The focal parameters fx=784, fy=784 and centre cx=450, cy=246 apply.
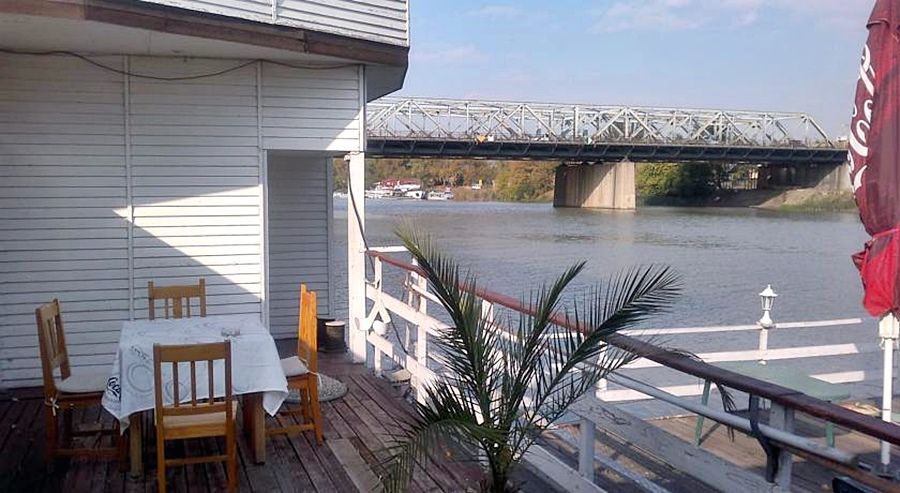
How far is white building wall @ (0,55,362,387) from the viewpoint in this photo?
5.02 metres

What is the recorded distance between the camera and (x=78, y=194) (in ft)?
16.8

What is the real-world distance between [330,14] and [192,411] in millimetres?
2910

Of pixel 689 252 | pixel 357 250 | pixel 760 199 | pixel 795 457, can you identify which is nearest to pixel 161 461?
pixel 357 250

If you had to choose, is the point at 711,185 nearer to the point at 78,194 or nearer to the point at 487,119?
the point at 487,119

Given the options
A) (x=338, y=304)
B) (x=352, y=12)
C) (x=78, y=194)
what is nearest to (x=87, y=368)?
(x=78, y=194)

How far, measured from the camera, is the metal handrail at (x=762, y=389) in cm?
173

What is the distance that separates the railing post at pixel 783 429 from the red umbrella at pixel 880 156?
1967mm

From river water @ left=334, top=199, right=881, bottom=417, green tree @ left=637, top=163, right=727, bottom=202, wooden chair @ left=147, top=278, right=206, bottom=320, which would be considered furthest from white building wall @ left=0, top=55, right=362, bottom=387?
green tree @ left=637, top=163, right=727, bottom=202

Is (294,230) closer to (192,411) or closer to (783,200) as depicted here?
(192,411)

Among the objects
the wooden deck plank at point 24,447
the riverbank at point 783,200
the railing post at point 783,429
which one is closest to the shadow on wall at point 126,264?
the wooden deck plank at point 24,447

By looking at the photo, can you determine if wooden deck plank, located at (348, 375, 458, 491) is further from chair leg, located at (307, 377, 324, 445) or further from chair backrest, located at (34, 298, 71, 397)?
chair backrest, located at (34, 298, 71, 397)

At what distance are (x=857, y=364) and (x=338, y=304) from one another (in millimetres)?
7101

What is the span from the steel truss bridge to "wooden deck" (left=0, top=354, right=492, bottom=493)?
16318 mm

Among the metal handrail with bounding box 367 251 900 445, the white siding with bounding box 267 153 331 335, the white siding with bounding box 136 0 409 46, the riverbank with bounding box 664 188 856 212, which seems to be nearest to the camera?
the metal handrail with bounding box 367 251 900 445
